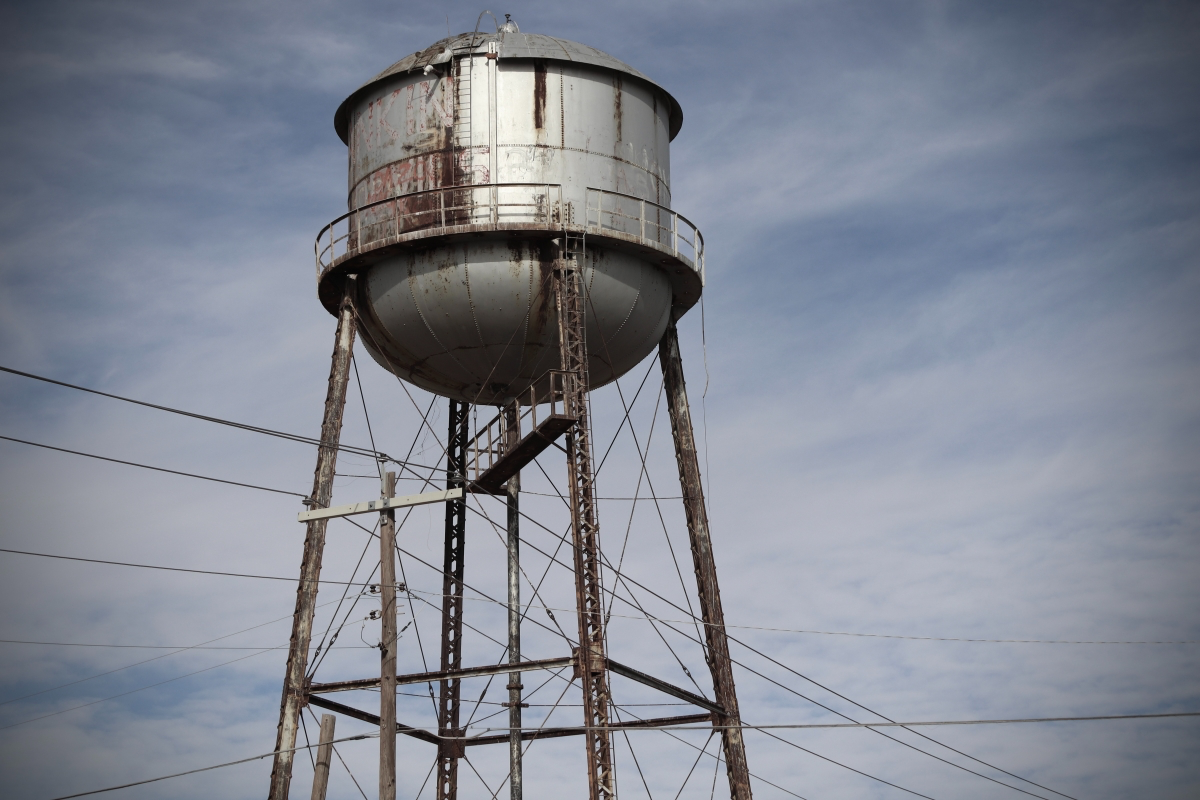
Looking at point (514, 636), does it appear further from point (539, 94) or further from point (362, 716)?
point (539, 94)

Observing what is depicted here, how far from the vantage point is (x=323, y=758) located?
23.2m

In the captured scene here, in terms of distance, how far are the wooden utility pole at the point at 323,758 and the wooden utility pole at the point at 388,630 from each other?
4.10 metres

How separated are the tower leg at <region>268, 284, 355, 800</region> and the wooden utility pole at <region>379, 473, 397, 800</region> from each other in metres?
2.64

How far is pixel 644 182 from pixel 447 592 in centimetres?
799

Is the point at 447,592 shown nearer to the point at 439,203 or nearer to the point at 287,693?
the point at 287,693

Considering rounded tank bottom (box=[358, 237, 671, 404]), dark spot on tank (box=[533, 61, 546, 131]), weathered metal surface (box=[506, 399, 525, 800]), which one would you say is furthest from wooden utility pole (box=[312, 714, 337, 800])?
dark spot on tank (box=[533, 61, 546, 131])

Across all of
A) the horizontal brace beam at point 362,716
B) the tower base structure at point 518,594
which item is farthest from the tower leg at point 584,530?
the horizontal brace beam at point 362,716

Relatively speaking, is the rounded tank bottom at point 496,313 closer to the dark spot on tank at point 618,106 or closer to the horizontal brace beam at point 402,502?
the dark spot on tank at point 618,106

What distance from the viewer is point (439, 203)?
23328 millimetres

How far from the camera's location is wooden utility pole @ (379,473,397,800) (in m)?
19.2

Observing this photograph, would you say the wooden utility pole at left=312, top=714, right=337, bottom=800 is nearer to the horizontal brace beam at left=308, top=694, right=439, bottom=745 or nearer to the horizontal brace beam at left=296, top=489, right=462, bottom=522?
the horizontal brace beam at left=308, top=694, right=439, bottom=745

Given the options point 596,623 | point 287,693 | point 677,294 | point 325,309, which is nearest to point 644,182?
point 677,294

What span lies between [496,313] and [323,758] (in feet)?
23.8

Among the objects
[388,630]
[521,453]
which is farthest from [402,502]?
[521,453]
